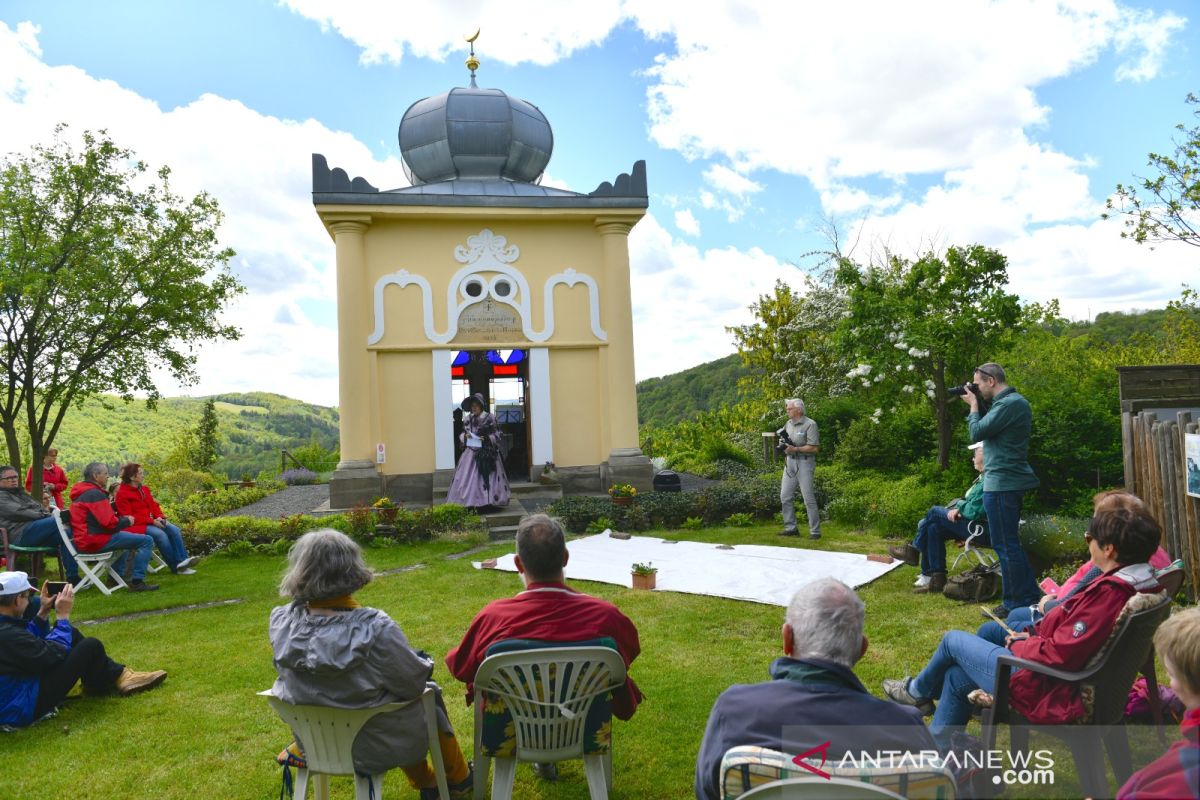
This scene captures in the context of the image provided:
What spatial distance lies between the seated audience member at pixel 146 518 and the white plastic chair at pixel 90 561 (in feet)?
1.18

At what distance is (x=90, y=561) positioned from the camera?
25.1ft

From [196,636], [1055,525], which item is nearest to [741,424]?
[1055,525]

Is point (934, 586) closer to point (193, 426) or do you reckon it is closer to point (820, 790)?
point (820, 790)

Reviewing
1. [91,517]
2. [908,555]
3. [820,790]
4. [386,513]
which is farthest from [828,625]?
[386,513]

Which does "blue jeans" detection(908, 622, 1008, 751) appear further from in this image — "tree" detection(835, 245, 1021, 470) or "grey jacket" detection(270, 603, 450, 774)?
"tree" detection(835, 245, 1021, 470)

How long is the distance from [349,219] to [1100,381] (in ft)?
35.6

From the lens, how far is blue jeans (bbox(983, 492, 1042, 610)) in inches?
202

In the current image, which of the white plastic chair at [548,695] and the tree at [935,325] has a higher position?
the tree at [935,325]

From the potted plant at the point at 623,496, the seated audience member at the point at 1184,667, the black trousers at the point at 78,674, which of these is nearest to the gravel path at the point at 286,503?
the potted plant at the point at 623,496

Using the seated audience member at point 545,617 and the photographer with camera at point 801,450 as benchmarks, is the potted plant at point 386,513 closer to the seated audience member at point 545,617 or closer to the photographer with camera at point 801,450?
the photographer with camera at point 801,450

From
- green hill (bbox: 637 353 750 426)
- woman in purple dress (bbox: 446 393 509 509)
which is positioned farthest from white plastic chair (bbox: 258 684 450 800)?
green hill (bbox: 637 353 750 426)

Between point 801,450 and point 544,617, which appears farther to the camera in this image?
point 801,450

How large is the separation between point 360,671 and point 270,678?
2556mm

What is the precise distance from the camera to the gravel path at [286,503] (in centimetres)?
1276
